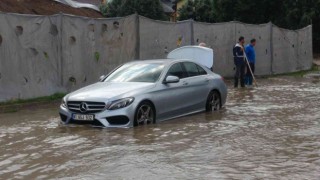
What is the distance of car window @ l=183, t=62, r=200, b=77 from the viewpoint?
40.6ft

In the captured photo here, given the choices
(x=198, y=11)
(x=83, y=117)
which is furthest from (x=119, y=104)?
(x=198, y=11)

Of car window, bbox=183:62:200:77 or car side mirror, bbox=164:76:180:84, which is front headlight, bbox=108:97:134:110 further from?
car window, bbox=183:62:200:77

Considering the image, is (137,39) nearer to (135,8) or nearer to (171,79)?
(171,79)

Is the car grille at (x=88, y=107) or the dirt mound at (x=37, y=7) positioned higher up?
the dirt mound at (x=37, y=7)

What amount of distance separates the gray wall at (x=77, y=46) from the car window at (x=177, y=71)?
465 centimetres

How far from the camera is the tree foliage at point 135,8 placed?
1753 inches

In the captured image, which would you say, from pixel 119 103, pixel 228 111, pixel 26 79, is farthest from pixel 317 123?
pixel 26 79

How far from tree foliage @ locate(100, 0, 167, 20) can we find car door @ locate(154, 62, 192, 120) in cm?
3287

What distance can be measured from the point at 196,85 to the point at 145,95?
1.99 metres

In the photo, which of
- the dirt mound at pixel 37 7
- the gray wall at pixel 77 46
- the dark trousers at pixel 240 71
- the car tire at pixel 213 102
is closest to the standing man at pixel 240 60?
the dark trousers at pixel 240 71

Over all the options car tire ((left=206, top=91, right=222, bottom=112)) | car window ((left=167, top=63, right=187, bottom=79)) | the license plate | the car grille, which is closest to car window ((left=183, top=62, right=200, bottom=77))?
car window ((left=167, top=63, right=187, bottom=79))

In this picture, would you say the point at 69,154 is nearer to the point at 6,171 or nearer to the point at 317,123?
the point at 6,171

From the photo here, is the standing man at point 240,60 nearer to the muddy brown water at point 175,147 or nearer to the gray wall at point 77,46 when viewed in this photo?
the gray wall at point 77,46

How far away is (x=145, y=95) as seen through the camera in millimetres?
10539
